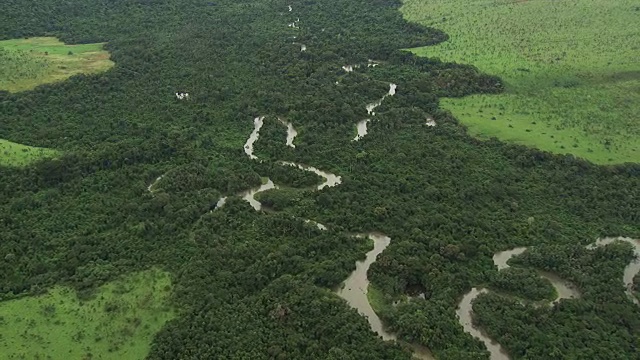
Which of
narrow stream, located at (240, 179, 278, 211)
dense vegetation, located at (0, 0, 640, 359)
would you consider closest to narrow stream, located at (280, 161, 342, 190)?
dense vegetation, located at (0, 0, 640, 359)

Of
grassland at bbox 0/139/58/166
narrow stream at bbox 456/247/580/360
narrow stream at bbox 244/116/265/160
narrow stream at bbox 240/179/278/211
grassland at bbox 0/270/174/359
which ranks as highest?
grassland at bbox 0/139/58/166

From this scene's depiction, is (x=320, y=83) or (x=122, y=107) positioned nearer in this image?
Answer: (x=122, y=107)

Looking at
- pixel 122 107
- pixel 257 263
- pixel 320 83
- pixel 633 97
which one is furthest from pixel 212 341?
pixel 633 97

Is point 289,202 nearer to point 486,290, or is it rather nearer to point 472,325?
point 486,290

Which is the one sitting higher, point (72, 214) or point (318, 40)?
point (318, 40)

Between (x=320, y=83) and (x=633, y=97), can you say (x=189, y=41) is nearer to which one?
(x=320, y=83)

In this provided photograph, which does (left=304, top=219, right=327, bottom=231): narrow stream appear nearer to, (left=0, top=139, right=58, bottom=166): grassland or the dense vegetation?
the dense vegetation
